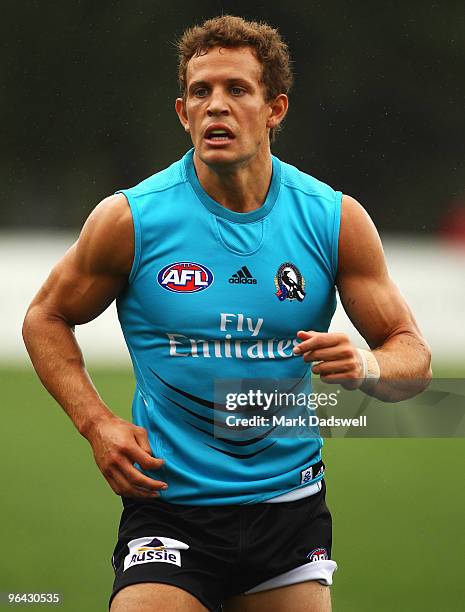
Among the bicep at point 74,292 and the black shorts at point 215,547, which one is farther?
the bicep at point 74,292

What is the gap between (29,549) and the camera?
5.73m

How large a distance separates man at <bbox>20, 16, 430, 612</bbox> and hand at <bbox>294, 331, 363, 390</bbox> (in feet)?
0.53

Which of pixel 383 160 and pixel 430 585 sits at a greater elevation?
pixel 383 160

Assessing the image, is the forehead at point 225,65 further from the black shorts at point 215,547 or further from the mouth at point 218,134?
the black shorts at point 215,547

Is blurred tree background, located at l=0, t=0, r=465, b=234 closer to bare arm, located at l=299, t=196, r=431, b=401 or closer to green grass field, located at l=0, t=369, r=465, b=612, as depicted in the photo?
green grass field, located at l=0, t=369, r=465, b=612

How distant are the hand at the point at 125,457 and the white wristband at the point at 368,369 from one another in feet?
1.95

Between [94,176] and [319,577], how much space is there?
12134 mm

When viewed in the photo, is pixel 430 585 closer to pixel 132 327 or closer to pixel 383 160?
pixel 132 327

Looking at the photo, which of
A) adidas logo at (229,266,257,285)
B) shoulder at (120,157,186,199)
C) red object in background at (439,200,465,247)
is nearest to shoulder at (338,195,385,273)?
adidas logo at (229,266,257,285)

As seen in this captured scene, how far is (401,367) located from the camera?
125 inches

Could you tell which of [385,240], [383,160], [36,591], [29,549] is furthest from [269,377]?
[383,160]

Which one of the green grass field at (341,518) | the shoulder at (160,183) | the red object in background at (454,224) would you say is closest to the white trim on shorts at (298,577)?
the shoulder at (160,183)

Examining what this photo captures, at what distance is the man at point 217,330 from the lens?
124 inches

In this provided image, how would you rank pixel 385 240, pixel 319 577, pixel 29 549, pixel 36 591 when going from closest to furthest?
pixel 319 577
pixel 36 591
pixel 29 549
pixel 385 240
